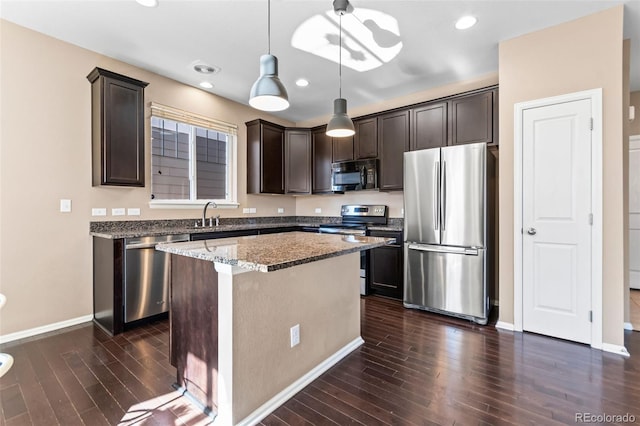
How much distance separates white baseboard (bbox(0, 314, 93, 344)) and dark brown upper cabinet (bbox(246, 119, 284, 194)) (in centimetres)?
256

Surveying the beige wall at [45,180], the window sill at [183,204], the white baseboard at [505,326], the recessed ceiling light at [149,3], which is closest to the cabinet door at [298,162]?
the window sill at [183,204]

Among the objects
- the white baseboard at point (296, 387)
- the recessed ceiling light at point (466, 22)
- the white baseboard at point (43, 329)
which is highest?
the recessed ceiling light at point (466, 22)

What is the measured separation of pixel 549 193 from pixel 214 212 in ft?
12.8

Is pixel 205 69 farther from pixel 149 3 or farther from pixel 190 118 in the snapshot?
pixel 149 3

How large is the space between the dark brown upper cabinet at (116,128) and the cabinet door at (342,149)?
2.67 meters

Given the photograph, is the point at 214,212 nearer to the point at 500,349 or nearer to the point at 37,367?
the point at 37,367

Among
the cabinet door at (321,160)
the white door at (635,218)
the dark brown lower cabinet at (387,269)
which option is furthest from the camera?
the cabinet door at (321,160)

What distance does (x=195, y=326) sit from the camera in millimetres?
1808

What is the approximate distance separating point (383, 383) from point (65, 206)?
329cm

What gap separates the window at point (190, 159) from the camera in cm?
372

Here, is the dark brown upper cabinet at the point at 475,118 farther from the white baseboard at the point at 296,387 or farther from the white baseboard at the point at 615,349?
the white baseboard at the point at 296,387

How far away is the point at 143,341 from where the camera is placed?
8.77ft

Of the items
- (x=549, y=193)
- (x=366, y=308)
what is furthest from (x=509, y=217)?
(x=366, y=308)

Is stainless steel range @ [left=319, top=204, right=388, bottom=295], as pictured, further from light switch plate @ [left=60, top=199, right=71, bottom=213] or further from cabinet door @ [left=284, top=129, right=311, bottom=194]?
light switch plate @ [left=60, top=199, right=71, bottom=213]
